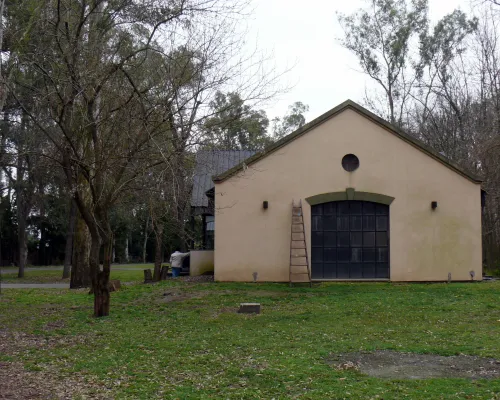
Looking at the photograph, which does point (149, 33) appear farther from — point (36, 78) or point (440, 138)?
point (440, 138)

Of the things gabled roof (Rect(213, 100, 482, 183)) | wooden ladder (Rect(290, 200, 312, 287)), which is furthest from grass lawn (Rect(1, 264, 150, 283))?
gabled roof (Rect(213, 100, 482, 183))

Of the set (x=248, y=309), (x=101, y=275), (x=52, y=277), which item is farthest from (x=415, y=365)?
(x=52, y=277)

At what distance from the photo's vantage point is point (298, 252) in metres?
21.7

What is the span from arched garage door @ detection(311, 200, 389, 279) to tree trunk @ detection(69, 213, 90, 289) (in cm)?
798

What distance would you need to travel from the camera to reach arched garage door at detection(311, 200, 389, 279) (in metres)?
22.0

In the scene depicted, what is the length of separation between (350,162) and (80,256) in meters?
10.1

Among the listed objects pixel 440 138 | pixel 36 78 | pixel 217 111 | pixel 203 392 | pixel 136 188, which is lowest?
pixel 203 392

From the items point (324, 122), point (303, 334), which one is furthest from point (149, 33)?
point (324, 122)

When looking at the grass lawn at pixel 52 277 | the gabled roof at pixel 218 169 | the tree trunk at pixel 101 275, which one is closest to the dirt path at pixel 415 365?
the tree trunk at pixel 101 275

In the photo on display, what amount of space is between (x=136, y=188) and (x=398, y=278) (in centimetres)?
1162

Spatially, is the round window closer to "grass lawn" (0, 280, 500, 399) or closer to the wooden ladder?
the wooden ladder

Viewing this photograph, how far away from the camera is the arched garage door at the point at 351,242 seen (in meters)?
22.0

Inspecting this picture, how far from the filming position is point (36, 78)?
1580 centimetres

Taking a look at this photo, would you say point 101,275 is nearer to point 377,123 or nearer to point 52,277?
point 377,123
